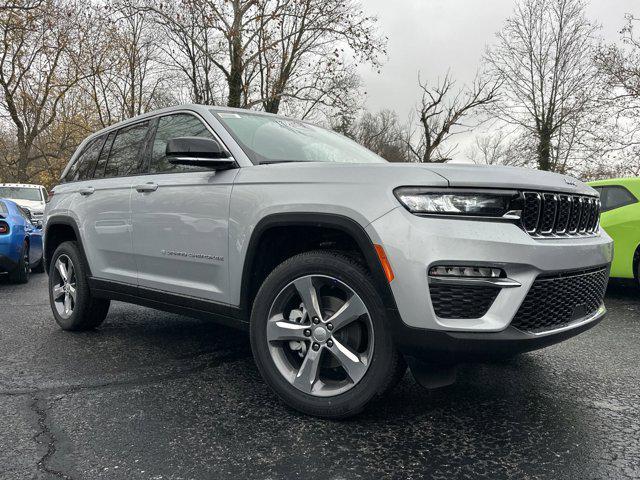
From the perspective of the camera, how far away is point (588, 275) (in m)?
2.72

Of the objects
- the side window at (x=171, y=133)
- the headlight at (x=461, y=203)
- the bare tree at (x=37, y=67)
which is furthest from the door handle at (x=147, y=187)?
the bare tree at (x=37, y=67)

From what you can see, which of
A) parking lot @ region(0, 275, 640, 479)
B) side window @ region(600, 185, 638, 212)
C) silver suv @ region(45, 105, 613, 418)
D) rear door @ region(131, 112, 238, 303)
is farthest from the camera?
side window @ region(600, 185, 638, 212)

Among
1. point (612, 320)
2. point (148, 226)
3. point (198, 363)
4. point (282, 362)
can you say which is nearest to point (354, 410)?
point (282, 362)

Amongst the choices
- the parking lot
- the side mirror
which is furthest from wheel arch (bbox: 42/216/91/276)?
the side mirror

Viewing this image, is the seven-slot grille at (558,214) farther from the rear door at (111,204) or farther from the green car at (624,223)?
the green car at (624,223)

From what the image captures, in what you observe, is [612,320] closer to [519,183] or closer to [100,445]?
[519,183]

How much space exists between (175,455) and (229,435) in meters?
0.29

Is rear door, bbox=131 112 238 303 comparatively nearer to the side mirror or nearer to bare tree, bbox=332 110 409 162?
the side mirror

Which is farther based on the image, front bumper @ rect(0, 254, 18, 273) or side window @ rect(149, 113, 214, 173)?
front bumper @ rect(0, 254, 18, 273)

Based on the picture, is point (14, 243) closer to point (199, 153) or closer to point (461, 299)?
point (199, 153)

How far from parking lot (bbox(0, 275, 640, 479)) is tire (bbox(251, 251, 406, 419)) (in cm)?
14

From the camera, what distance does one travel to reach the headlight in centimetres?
234

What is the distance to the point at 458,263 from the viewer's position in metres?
2.27

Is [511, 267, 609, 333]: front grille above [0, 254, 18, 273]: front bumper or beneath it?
above
